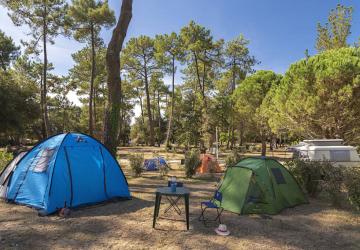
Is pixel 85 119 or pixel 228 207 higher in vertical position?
pixel 85 119

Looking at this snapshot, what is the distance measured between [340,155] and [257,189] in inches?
340

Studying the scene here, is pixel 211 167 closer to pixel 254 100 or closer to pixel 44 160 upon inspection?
pixel 44 160

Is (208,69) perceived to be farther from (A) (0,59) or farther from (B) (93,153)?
(B) (93,153)

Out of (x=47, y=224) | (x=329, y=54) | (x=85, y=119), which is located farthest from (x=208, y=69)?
(x=47, y=224)

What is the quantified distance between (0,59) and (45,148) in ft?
101

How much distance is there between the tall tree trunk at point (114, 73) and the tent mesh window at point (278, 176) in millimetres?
6469

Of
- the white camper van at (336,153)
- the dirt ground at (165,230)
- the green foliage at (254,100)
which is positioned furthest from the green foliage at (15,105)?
the white camper van at (336,153)

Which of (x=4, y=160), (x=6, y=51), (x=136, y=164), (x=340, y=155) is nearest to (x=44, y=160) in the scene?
(x=4, y=160)

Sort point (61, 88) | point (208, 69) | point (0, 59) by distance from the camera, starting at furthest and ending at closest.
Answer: point (61, 88) < point (208, 69) < point (0, 59)

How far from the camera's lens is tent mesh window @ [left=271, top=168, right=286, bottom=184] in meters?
7.96

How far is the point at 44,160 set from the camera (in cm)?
771

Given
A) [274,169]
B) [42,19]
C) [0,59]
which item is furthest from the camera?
[0,59]

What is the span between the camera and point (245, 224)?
646 cm

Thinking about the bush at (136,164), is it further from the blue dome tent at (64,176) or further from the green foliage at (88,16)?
the green foliage at (88,16)
